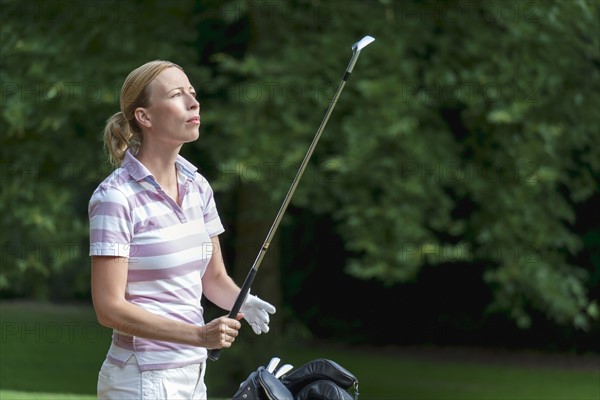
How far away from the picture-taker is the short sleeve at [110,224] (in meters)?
2.48

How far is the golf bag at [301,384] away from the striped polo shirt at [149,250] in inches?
8.6

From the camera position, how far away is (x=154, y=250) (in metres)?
2.56

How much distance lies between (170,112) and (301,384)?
Answer: 89cm

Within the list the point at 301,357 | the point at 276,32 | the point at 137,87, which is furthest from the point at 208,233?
the point at 301,357

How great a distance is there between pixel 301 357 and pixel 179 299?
8.22 metres

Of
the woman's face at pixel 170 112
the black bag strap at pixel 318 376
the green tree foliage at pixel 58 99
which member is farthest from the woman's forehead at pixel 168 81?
the green tree foliage at pixel 58 99

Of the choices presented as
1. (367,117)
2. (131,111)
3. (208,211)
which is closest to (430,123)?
(367,117)

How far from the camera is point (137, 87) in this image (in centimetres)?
273

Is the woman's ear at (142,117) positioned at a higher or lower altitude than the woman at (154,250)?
higher

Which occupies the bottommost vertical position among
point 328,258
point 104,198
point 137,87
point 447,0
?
point 328,258

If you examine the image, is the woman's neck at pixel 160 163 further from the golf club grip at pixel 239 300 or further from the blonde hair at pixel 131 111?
the golf club grip at pixel 239 300

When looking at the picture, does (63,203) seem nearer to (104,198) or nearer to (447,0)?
(447,0)

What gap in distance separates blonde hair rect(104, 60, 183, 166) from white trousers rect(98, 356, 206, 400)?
58 cm

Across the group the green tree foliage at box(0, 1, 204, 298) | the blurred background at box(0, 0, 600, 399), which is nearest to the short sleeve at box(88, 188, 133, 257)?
the blurred background at box(0, 0, 600, 399)
